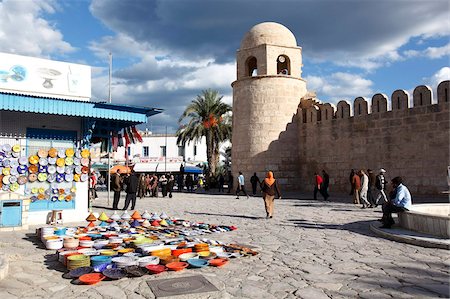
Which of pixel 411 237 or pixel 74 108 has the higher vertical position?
pixel 74 108

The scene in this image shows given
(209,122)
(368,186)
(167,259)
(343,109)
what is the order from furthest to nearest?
(209,122), (343,109), (368,186), (167,259)

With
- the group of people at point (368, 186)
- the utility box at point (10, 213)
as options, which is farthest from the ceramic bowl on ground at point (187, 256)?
the group of people at point (368, 186)

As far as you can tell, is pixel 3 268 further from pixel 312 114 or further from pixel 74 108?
pixel 312 114

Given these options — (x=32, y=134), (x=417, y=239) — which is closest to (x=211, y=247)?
(x=417, y=239)

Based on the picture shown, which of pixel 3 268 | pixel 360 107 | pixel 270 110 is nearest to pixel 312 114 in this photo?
pixel 270 110

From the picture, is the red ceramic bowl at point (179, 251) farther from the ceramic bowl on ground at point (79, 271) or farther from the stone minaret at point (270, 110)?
the stone minaret at point (270, 110)

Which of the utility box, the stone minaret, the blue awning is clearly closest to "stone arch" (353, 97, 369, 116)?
the stone minaret

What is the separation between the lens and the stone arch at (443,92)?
16.3 metres

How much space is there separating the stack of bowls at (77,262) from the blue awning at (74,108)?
18.1ft

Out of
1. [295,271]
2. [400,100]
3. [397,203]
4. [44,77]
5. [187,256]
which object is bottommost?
[295,271]

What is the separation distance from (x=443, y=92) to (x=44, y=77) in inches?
602

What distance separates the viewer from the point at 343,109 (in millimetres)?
21125

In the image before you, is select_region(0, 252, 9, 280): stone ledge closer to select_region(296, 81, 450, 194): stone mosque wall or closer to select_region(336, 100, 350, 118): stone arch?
select_region(296, 81, 450, 194): stone mosque wall

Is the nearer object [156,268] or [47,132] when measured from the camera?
[156,268]
